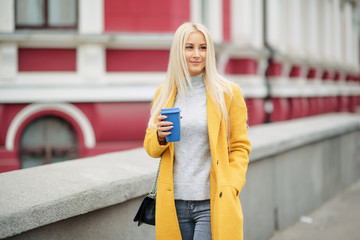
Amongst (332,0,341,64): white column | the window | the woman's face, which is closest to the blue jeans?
the woman's face

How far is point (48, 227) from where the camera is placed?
244 cm

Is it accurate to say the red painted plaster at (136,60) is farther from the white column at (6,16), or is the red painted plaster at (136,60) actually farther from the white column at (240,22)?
the white column at (240,22)

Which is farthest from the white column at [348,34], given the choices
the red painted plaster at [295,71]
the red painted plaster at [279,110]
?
the red painted plaster at [279,110]

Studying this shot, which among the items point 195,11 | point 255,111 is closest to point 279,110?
point 255,111

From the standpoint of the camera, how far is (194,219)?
7.82 ft

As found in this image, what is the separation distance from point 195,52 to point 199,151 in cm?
54

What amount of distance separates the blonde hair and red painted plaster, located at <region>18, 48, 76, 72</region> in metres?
5.10

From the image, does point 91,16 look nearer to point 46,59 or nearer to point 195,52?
point 46,59

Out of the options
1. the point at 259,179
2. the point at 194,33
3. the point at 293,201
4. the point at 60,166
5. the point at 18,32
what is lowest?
the point at 293,201

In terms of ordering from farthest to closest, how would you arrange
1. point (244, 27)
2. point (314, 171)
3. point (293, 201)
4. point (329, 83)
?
point (329, 83), point (244, 27), point (314, 171), point (293, 201)

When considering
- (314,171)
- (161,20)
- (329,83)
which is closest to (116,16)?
(161,20)

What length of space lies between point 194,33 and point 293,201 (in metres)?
3.72

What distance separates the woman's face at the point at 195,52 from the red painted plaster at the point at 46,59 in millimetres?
5194

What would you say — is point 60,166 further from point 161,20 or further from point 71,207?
point 161,20
